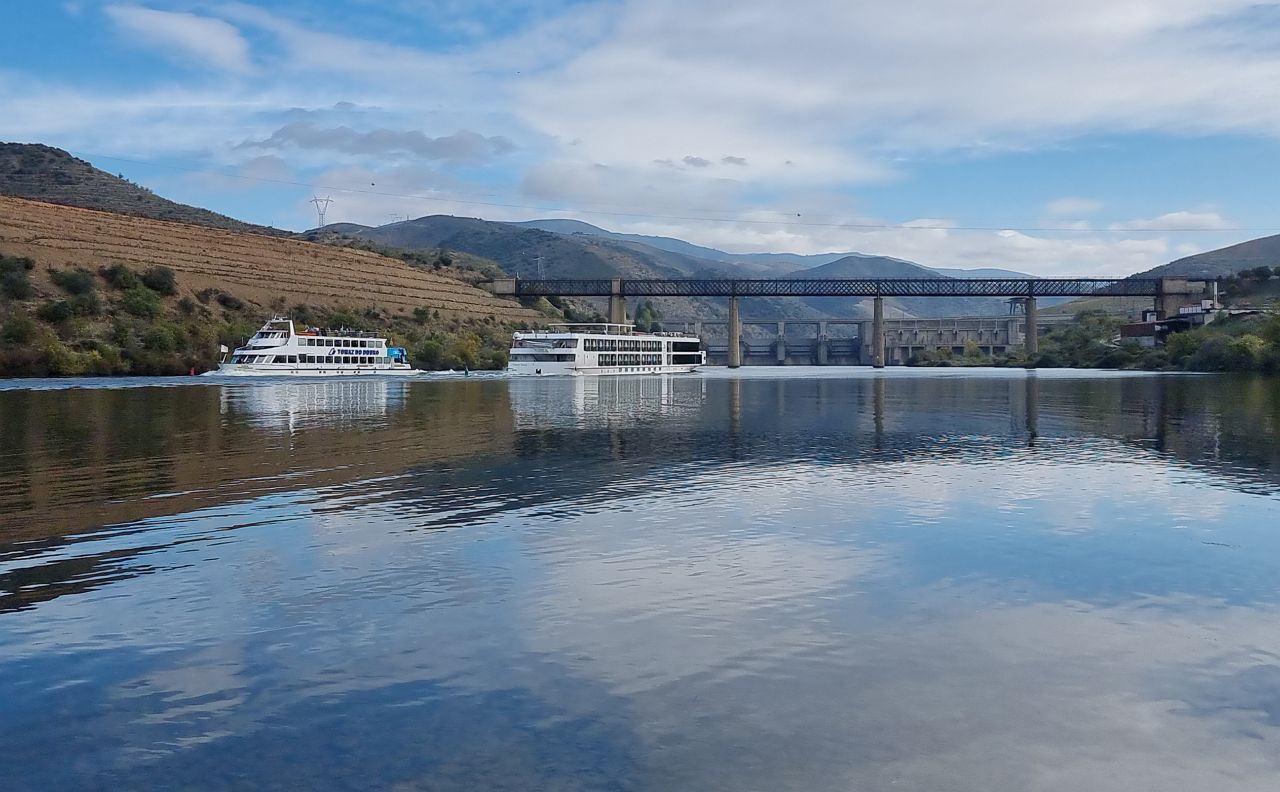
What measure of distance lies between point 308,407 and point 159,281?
7299cm

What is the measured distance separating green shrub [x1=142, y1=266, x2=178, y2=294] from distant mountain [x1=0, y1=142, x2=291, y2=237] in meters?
55.7

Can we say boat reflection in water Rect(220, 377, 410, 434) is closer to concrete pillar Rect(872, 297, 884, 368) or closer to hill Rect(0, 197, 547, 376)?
hill Rect(0, 197, 547, 376)

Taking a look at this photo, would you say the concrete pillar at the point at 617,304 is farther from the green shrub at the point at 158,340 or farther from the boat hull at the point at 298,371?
the green shrub at the point at 158,340

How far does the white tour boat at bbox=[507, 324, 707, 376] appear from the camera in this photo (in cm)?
12350

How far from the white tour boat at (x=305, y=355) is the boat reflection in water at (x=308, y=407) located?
94.3 ft

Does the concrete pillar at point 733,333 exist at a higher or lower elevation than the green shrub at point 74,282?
lower

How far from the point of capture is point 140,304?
10788 centimetres

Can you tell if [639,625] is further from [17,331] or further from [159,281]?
[159,281]

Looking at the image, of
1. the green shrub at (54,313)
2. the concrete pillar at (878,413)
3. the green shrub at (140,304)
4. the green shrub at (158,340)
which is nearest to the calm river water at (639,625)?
the concrete pillar at (878,413)

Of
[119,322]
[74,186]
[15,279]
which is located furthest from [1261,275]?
[74,186]

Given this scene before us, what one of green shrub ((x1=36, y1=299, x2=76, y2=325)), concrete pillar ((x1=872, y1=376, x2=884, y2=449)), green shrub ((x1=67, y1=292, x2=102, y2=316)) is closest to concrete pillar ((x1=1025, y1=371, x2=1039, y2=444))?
concrete pillar ((x1=872, y1=376, x2=884, y2=449))

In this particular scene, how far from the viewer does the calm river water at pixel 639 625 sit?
28.2ft

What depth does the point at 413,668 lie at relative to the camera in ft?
35.0

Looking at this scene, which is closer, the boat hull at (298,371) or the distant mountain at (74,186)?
the boat hull at (298,371)
